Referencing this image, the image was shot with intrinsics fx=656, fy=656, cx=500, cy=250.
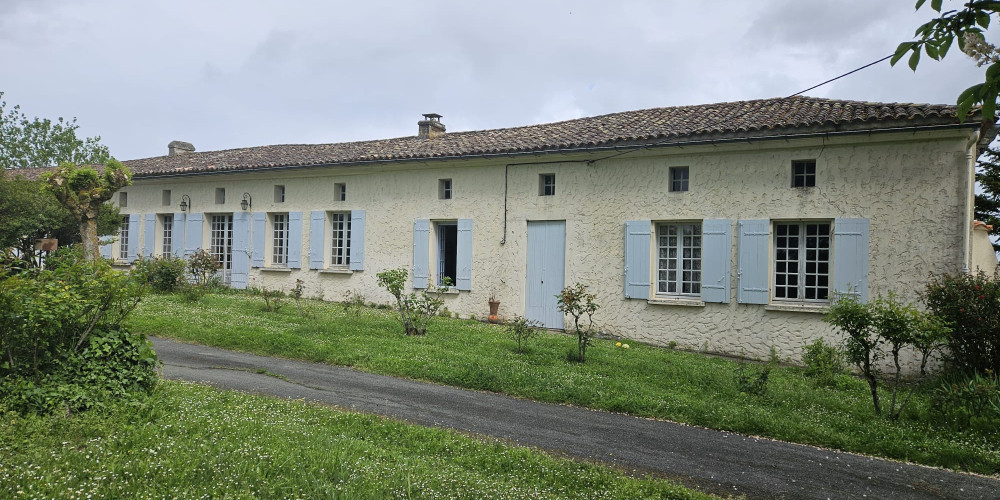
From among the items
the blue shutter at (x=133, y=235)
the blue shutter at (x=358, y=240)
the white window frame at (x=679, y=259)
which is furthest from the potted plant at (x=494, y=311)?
the blue shutter at (x=133, y=235)

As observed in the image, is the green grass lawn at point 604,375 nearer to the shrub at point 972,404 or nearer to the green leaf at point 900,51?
the shrub at point 972,404

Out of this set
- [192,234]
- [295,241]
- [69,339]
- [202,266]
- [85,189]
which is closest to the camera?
[69,339]

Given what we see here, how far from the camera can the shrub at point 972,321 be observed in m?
8.00

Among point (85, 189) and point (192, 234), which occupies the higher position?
point (85, 189)

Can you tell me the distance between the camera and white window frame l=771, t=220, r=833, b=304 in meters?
11.2

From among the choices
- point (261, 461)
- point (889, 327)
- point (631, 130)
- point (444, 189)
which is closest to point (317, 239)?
point (444, 189)

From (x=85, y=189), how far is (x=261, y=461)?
1437cm

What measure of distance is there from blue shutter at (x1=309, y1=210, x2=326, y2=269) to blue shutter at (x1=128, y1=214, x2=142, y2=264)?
6677 millimetres

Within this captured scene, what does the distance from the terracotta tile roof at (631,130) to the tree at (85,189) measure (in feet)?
6.75

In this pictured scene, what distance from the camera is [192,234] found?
60.6 ft

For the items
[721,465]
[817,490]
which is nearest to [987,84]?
[817,490]

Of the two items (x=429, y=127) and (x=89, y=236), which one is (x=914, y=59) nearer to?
(x=429, y=127)

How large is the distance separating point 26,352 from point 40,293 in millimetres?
469

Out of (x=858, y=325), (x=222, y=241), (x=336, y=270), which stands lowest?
(x=858, y=325)
